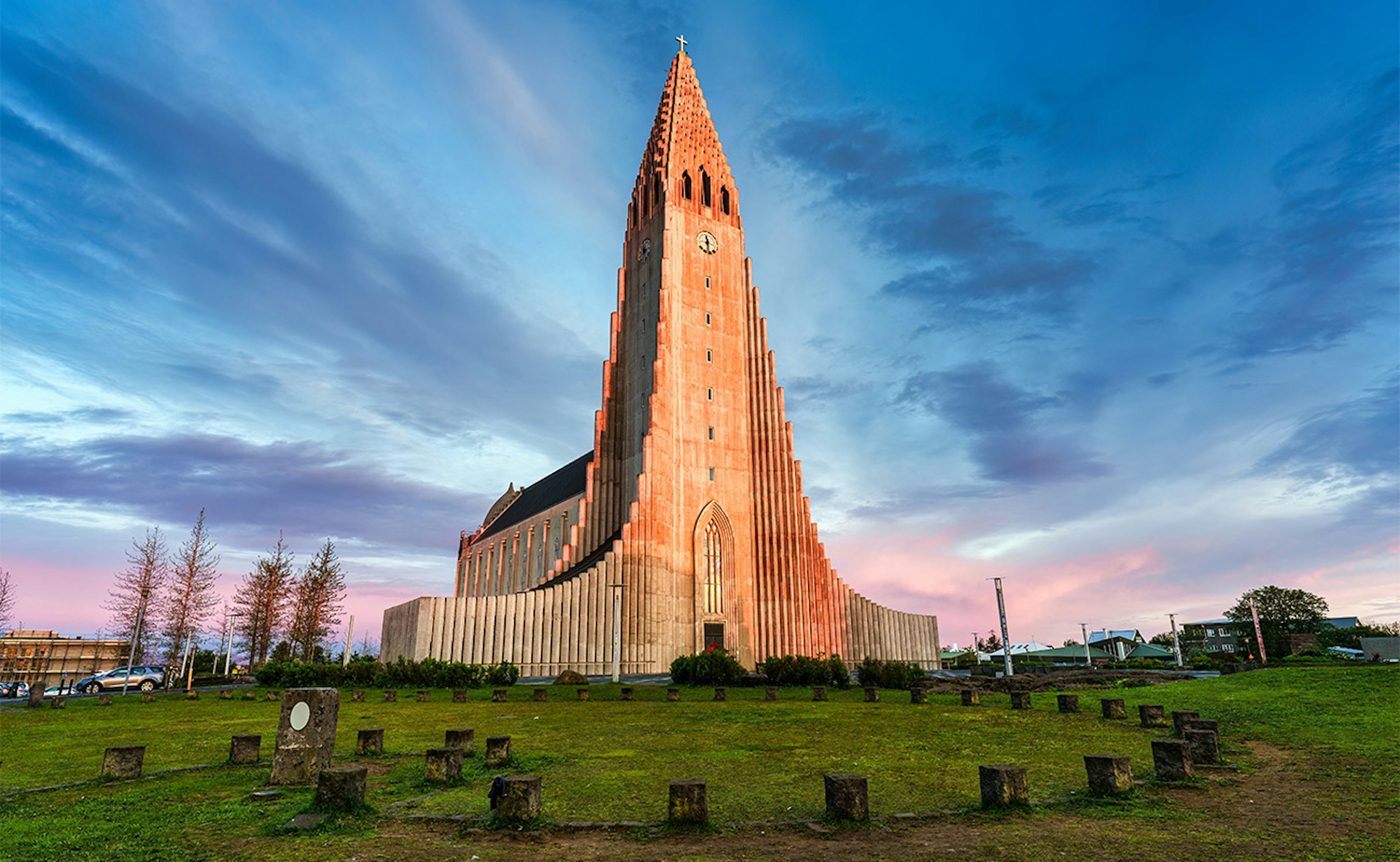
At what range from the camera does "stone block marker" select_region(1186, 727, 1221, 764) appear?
10.9 meters

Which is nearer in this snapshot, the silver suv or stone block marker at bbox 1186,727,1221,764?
stone block marker at bbox 1186,727,1221,764

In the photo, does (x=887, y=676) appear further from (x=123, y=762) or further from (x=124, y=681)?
(x=124, y=681)

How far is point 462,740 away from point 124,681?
4012cm

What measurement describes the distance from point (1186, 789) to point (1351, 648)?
81873 millimetres

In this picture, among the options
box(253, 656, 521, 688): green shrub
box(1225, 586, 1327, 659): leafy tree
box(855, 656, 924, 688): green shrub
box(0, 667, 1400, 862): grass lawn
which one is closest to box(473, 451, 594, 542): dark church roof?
box(253, 656, 521, 688): green shrub

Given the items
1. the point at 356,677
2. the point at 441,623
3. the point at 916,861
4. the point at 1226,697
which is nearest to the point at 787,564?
the point at 441,623

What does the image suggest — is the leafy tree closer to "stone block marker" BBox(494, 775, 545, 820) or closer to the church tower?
the church tower

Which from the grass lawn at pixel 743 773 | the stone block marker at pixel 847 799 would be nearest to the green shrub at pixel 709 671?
the grass lawn at pixel 743 773

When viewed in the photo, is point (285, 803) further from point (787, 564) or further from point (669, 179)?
point (669, 179)

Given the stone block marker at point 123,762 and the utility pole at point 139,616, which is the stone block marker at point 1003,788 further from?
the utility pole at point 139,616

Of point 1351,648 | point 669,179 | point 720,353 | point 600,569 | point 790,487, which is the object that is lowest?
point 1351,648

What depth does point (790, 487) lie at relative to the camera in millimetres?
51781

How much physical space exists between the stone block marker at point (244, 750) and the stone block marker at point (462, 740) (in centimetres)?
297

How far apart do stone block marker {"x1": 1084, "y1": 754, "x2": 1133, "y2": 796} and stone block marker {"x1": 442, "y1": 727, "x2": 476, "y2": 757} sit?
9169 mm
